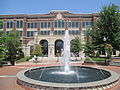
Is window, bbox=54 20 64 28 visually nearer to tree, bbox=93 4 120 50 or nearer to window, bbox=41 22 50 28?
window, bbox=41 22 50 28

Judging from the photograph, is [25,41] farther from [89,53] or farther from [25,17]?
[89,53]

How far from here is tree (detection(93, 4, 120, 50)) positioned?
26281mm

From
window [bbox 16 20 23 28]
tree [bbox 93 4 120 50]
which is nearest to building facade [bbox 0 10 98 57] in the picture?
window [bbox 16 20 23 28]

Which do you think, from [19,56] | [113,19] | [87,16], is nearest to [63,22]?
[87,16]

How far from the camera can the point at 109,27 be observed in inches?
1059

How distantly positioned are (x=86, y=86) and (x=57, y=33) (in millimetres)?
40530

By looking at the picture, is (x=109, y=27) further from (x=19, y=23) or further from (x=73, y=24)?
(x=19, y=23)

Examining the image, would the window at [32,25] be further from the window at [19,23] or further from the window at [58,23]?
the window at [58,23]

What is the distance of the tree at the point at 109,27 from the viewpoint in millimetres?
26281

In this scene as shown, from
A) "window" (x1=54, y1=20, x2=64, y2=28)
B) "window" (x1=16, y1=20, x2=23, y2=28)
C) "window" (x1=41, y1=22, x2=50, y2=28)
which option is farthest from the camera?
"window" (x1=16, y1=20, x2=23, y2=28)

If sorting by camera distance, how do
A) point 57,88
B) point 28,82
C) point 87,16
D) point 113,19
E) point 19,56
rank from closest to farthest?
point 57,88 → point 28,82 → point 113,19 → point 19,56 → point 87,16

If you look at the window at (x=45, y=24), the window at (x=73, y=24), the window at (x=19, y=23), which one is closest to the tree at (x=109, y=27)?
the window at (x=73, y=24)

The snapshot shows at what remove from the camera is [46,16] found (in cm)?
4816

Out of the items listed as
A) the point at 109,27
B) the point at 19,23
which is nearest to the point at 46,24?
the point at 19,23
